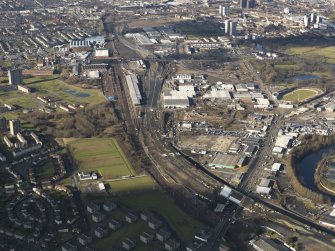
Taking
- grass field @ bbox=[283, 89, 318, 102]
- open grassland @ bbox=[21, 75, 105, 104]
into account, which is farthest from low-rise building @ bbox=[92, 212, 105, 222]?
grass field @ bbox=[283, 89, 318, 102]

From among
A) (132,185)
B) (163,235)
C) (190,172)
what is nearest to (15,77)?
(132,185)

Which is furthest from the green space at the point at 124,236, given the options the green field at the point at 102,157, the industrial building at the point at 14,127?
the industrial building at the point at 14,127

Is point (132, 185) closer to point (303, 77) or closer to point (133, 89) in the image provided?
point (133, 89)

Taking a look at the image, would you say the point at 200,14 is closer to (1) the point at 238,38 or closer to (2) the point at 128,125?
(1) the point at 238,38

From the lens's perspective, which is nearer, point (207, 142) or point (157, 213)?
point (157, 213)

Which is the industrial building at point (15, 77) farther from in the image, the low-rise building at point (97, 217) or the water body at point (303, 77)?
the water body at point (303, 77)

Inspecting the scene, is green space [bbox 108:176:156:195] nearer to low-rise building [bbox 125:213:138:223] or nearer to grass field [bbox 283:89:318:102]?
low-rise building [bbox 125:213:138:223]

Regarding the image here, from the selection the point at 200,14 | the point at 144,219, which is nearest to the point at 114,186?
the point at 144,219
